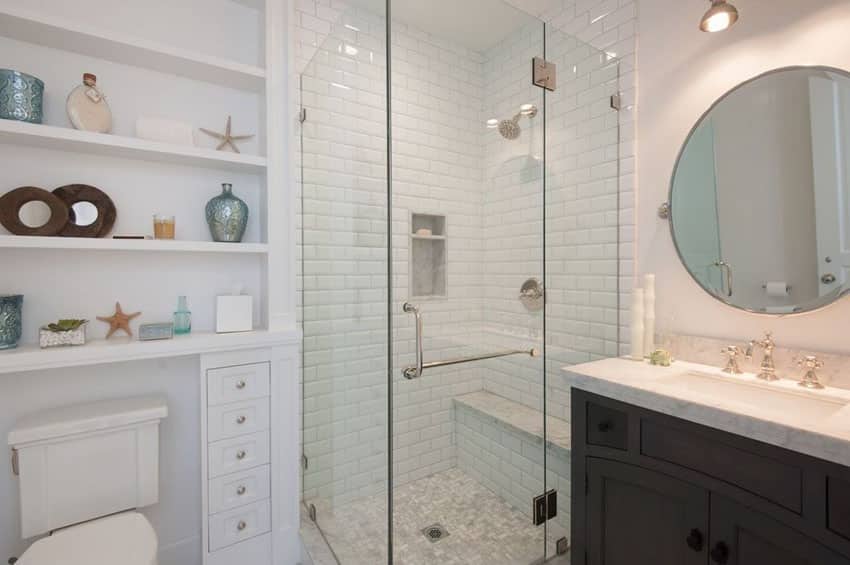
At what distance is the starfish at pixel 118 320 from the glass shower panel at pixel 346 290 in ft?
2.42

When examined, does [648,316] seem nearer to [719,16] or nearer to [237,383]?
[719,16]

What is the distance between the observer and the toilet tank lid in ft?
4.67

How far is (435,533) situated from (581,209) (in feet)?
5.71

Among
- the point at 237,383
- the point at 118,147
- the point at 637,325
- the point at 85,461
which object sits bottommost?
the point at 85,461

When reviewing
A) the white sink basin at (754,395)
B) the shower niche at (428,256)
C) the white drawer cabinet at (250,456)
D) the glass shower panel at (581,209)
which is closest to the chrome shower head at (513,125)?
the glass shower panel at (581,209)

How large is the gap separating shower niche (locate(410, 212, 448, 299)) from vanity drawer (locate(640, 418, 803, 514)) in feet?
3.31

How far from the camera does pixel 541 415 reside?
195 centimetres

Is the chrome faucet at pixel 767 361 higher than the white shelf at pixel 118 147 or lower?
lower

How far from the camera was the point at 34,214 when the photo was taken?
58.9 inches

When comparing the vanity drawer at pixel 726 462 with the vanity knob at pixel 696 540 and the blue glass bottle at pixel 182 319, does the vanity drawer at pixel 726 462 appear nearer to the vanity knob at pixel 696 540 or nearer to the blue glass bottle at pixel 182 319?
the vanity knob at pixel 696 540

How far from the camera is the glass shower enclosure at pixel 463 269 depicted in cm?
174

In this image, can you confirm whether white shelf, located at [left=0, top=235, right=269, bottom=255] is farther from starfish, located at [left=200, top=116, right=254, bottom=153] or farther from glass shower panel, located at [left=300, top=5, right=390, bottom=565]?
starfish, located at [left=200, top=116, right=254, bottom=153]

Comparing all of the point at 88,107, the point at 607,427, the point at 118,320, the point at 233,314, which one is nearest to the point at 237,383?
the point at 233,314

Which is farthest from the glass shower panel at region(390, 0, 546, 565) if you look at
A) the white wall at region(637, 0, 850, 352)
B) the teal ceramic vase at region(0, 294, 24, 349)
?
the teal ceramic vase at region(0, 294, 24, 349)
